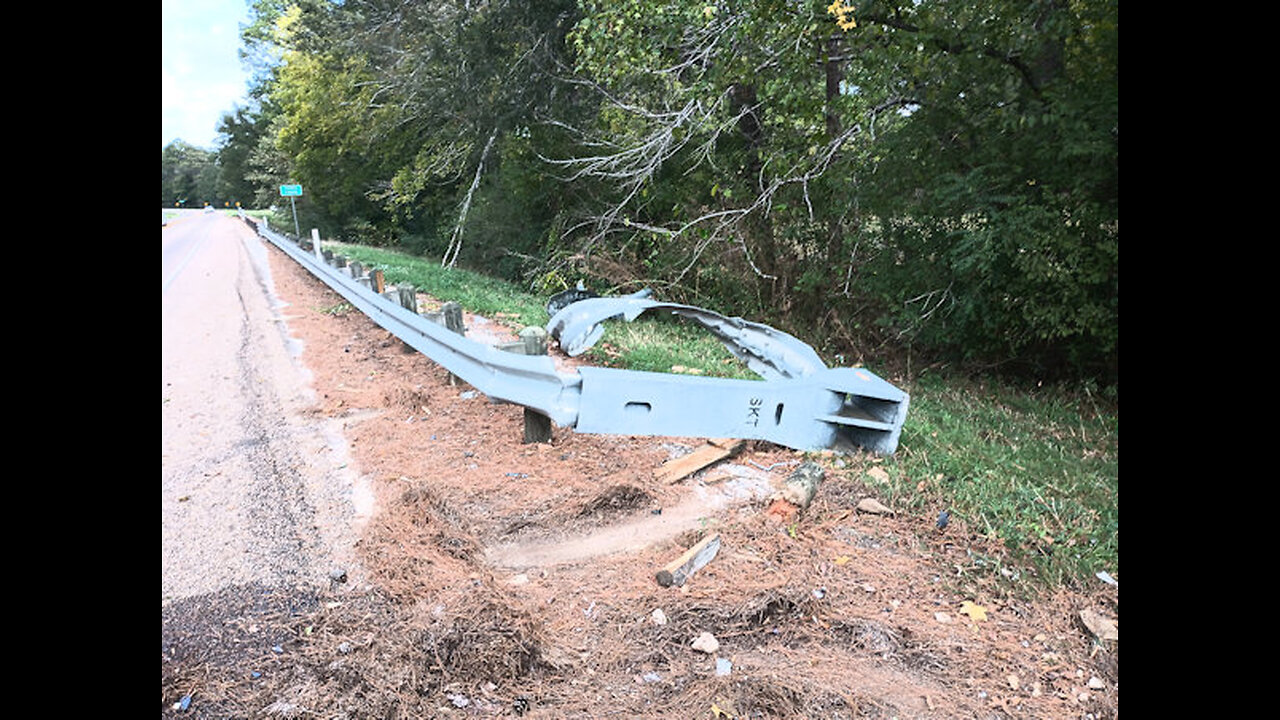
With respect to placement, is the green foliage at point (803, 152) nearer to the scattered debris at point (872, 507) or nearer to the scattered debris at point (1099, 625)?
the scattered debris at point (872, 507)

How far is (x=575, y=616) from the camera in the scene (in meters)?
2.86

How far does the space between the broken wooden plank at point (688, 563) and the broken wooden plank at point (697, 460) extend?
0.86 metres

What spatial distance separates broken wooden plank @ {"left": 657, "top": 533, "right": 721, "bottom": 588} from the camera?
303 centimetres

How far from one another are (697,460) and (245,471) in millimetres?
2750

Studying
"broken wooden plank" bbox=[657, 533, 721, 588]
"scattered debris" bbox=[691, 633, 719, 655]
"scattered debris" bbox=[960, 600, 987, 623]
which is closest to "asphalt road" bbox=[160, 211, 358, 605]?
"broken wooden plank" bbox=[657, 533, 721, 588]

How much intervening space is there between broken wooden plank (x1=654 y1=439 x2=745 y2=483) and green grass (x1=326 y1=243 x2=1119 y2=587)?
0.85 m

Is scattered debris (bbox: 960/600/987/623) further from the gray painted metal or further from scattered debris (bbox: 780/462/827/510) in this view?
→ the gray painted metal

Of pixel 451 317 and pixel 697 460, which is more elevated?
pixel 451 317

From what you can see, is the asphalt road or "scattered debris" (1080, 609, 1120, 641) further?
the asphalt road

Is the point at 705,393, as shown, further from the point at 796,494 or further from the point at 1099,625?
the point at 1099,625

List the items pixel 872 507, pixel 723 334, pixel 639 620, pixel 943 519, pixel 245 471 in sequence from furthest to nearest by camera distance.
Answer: pixel 723 334
pixel 245 471
pixel 872 507
pixel 943 519
pixel 639 620

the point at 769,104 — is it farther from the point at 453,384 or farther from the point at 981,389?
the point at 453,384

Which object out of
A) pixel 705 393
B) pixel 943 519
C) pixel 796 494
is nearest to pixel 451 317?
pixel 705 393

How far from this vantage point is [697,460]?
4.29 meters
